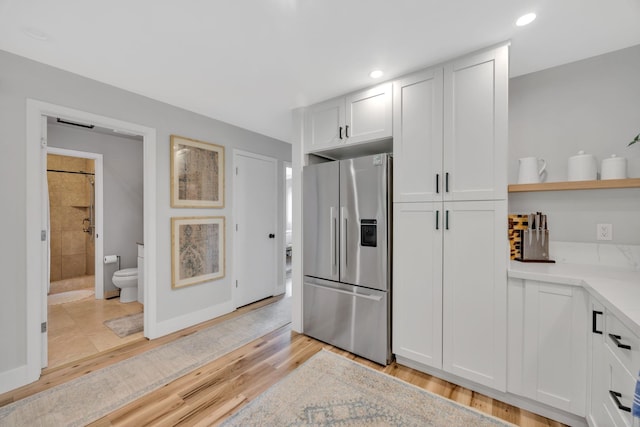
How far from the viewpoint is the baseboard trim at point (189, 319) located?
278cm

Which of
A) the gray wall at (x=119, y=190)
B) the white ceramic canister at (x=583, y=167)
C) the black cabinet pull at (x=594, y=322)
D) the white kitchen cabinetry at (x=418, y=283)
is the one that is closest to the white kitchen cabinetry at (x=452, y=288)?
the white kitchen cabinetry at (x=418, y=283)

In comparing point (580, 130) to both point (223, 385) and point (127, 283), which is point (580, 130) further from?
point (127, 283)

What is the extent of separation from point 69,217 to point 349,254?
553cm

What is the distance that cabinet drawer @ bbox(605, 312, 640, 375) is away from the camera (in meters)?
1.05

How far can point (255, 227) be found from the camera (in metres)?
3.82

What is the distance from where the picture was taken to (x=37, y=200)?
2.06 meters

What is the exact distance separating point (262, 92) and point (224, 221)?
1.66m

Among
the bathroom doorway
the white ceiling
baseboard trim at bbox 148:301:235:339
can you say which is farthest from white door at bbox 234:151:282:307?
the white ceiling

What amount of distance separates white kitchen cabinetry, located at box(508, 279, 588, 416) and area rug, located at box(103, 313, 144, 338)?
3535 millimetres

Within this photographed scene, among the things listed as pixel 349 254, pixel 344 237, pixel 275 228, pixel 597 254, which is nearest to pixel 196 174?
pixel 275 228

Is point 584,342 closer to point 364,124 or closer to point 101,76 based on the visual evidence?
point 364,124

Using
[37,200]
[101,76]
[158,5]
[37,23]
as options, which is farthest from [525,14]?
[37,200]

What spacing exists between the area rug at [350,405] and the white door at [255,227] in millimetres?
1806

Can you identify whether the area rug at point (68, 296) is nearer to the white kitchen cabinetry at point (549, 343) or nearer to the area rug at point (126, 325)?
the area rug at point (126, 325)
